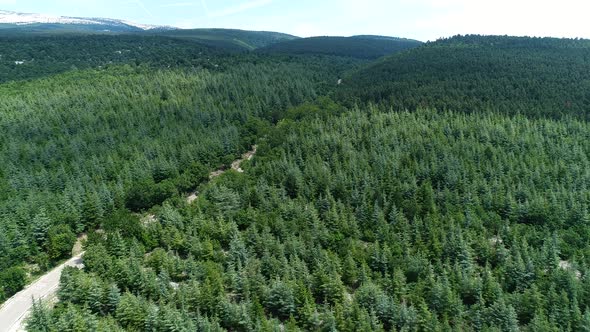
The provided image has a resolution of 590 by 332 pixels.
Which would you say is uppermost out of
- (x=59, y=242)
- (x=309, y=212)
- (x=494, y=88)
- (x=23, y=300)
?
(x=494, y=88)

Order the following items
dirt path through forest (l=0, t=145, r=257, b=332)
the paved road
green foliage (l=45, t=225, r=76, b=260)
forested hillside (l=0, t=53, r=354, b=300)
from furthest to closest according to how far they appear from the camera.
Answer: forested hillside (l=0, t=53, r=354, b=300)
green foliage (l=45, t=225, r=76, b=260)
dirt path through forest (l=0, t=145, r=257, b=332)
the paved road

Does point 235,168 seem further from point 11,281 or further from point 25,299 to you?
point 25,299

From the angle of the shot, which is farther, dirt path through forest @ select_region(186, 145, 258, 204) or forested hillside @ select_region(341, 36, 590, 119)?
forested hillside @ select_region(341, 36, 590, 119)

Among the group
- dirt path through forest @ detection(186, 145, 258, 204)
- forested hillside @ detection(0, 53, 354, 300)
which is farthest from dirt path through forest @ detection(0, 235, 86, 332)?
dirt path through forest @ detection(186, 145, 258, 204)

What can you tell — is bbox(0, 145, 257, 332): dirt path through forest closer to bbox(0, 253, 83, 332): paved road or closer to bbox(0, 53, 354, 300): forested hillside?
bbox(0, 253, 83, 332): paved road

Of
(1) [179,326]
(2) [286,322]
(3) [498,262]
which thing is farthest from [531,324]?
(1) [179,326]

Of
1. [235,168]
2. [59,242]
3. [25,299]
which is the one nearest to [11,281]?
[25,299]

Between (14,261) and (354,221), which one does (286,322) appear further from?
(14,261)

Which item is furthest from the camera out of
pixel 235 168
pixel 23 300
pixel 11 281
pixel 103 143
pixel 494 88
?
pixel 494 88
